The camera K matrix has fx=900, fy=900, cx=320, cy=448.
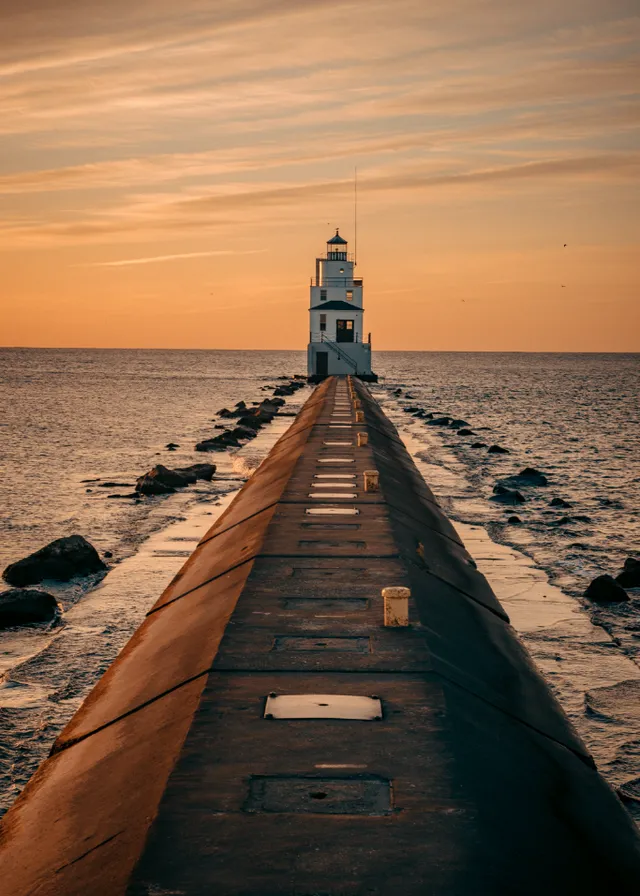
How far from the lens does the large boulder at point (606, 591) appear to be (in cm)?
1441

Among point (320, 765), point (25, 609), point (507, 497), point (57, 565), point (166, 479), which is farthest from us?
point (507, 497)

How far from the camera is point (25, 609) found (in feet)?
41.1

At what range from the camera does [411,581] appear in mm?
8820

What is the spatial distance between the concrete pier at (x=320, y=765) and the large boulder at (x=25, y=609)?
381 centimetres

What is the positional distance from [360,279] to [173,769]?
74.9m

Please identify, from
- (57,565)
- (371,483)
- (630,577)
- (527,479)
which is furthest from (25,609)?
(527,479)

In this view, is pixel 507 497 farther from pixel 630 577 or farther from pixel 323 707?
pixel 323 707

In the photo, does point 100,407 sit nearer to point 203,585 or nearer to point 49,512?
point 49,512

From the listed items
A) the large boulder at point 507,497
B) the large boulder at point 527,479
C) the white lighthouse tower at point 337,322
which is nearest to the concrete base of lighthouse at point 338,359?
the white lighthouse tower at point 337,322

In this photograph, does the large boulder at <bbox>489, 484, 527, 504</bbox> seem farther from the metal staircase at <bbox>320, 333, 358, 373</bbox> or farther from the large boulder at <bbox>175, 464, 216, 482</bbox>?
the metal staircase at <bbox>320, 333, 358, 373</bbox>

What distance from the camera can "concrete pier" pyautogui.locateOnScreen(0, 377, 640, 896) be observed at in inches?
155

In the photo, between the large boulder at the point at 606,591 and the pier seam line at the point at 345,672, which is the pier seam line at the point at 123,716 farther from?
the large boulder at the point at 606,591

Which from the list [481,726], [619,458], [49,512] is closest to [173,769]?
[481,726]

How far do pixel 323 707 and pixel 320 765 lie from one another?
2.74 feet
